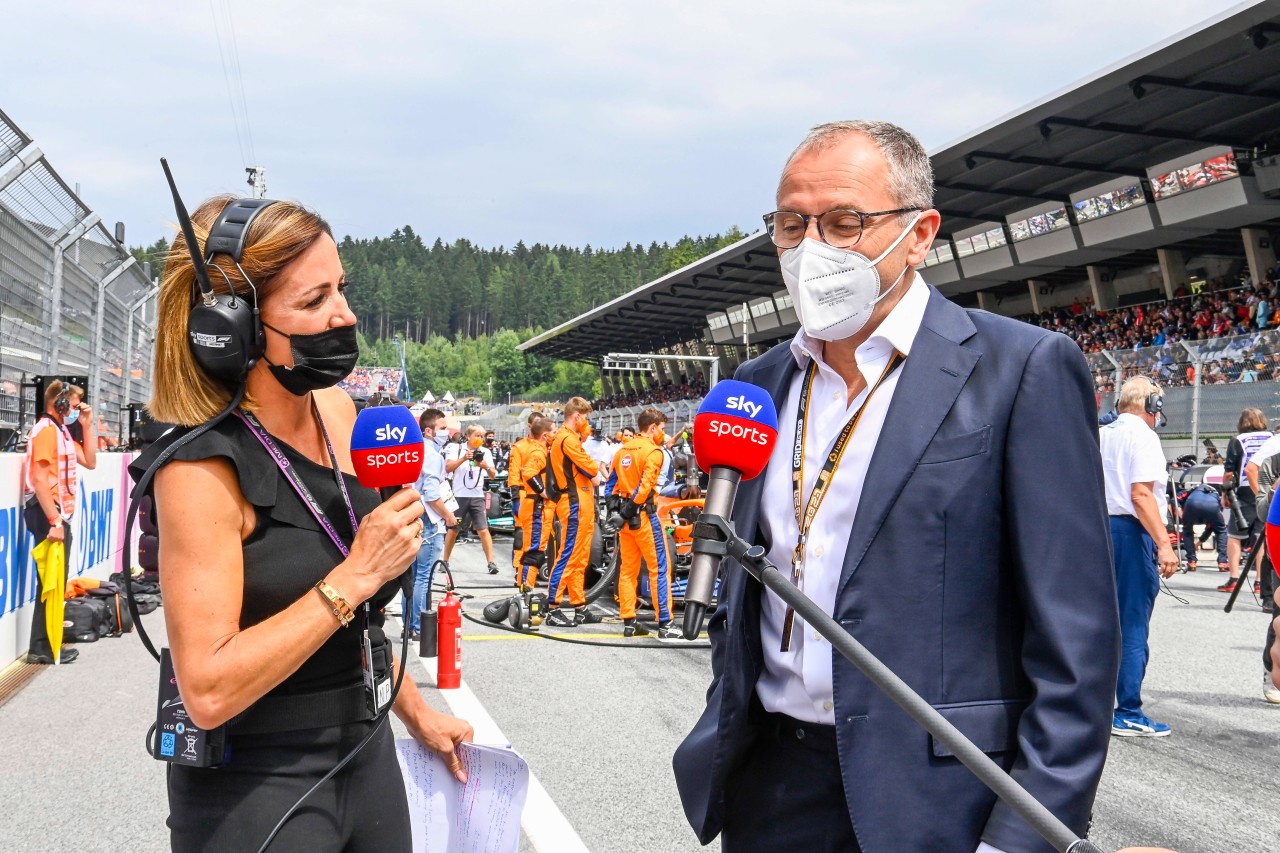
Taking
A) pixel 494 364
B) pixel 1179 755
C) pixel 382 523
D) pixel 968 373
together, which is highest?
pixel 494 364

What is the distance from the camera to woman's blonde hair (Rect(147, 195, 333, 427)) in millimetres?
2059

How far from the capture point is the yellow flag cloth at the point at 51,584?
817cm

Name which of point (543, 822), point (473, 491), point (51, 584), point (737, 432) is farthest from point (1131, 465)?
point (473, 491)

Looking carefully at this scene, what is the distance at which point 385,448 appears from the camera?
2041 millimetres

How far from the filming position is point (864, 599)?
5.86ft

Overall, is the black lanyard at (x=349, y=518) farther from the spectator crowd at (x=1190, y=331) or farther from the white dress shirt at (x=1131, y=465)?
the spectator crowd at (x=1190, y=331)

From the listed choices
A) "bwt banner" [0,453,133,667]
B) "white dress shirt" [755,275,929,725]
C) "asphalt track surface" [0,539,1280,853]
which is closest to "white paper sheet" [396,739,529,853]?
"white dress shirt" [755,275,929,725]

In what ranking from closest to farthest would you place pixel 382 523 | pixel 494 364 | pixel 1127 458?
pixel 382 523 → pixel 1127 458 → pixel 494 364

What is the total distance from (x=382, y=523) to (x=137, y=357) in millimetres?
16654

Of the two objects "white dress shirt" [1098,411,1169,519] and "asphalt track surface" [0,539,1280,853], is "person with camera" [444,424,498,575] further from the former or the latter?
"white dress shirt" [1098,411,1169,519]

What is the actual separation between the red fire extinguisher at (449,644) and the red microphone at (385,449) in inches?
203

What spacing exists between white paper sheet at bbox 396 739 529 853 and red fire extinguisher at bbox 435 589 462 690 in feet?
15.5

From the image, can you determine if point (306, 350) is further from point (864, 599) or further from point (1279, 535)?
point (1279, 535)

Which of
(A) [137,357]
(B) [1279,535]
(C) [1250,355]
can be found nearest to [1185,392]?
(C) [1250,355]
